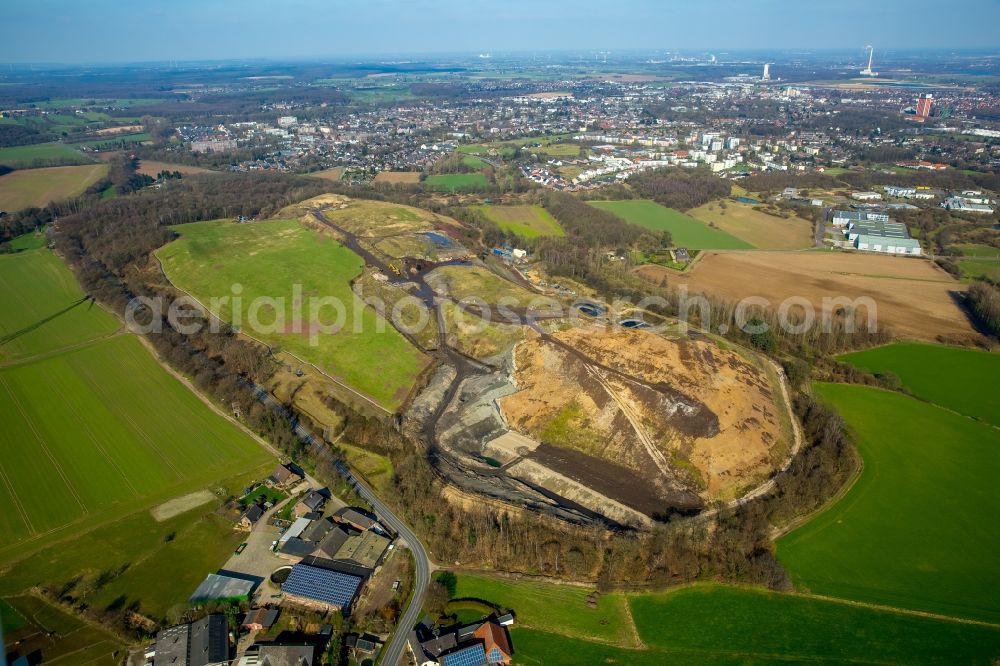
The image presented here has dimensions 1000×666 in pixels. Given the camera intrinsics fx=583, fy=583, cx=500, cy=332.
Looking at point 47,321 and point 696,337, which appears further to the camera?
point 47,321

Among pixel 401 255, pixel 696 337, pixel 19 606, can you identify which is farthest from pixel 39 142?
pixel 696 337

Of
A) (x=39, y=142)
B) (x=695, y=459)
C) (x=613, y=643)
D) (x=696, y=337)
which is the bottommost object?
(x=613, y=643)

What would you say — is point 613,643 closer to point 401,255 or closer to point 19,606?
point 19,606

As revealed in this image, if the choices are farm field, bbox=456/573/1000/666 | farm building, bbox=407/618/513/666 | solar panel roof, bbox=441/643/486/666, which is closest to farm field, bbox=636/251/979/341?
farm field, bbox=456/573/1000/666

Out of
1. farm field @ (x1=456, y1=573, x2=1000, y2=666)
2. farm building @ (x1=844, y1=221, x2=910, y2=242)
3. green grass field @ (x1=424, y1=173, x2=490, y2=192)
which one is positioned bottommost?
farm field @ (x1=456, y1=573, x2=1000, y2=666)

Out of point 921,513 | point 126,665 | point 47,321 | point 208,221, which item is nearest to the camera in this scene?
point 126,665

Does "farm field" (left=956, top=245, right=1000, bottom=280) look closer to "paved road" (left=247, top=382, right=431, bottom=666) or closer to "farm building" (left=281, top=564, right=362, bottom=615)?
"paved road" (left=247, top=382, right=431, bottom=666)

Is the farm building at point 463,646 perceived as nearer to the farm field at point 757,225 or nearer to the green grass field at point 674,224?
the green grass field at point 674,224
